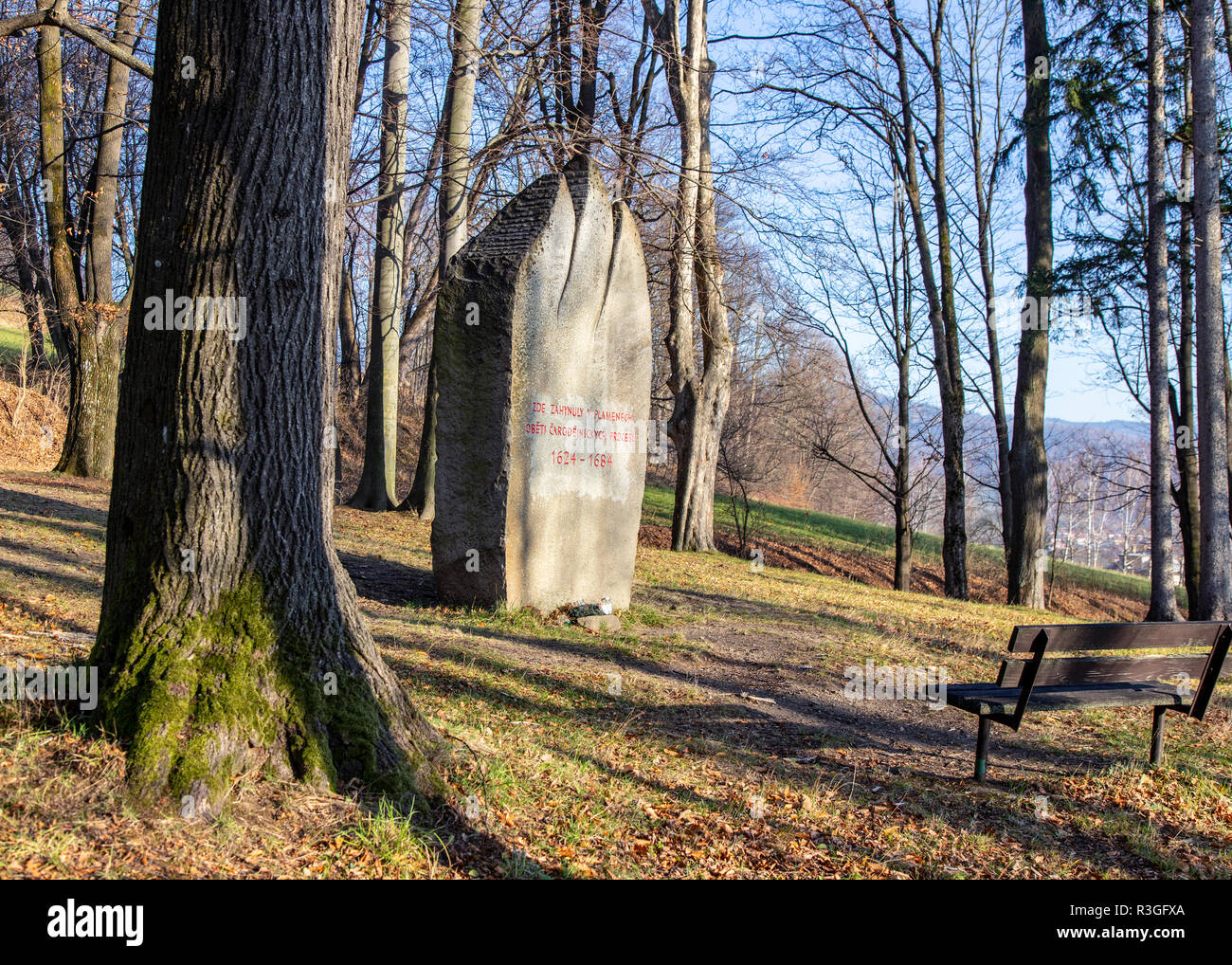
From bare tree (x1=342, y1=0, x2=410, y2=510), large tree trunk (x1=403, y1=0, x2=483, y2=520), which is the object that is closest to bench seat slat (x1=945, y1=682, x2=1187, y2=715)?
large tree trunk (x1=403, y1=0, x2=483, y2=520)

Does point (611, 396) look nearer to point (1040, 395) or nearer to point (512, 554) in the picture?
point (512, 554)

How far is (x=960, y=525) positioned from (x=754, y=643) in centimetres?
967

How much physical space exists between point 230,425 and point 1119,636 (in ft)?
16.7

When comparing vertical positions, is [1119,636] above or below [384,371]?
below

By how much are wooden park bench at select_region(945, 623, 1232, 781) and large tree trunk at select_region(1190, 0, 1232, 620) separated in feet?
21.3

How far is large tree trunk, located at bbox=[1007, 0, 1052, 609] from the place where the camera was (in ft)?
53.0

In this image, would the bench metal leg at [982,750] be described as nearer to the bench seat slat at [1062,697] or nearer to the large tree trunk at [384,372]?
the bench seat slat at [1062,697]

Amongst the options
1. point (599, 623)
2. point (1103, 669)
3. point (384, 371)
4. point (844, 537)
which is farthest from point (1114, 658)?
point (844, 537)

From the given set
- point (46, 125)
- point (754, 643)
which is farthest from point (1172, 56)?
point (46, 125)

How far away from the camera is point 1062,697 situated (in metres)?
5.46

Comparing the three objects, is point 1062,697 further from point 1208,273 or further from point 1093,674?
point 1208,273

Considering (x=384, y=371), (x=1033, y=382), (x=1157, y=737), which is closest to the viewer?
(x=1157, y=737)

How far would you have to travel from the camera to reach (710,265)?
48.9ft

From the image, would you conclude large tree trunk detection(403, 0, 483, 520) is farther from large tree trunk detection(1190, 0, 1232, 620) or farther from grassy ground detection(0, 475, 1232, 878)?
large tree trunk detection(1190, 0, 1232, 620)
